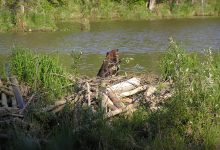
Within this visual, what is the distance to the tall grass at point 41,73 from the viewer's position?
336 inches

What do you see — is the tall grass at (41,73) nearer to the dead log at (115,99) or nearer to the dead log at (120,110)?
the dead log at (115,99)

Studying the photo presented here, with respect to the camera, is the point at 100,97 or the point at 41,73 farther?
the point at 41,73

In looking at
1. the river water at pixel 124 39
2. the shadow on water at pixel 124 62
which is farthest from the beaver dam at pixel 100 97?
the river water at pixel 124 39

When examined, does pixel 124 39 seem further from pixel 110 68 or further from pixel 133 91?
pixel 133 91

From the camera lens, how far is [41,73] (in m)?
9.02

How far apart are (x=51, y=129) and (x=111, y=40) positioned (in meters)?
17.0

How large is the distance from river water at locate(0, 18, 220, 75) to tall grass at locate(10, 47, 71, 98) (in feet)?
18.3

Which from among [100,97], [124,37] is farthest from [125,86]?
[124,37]

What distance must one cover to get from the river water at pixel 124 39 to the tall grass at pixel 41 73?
556 cm

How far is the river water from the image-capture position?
18938 millimetres

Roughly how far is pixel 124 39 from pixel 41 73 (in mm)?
15257

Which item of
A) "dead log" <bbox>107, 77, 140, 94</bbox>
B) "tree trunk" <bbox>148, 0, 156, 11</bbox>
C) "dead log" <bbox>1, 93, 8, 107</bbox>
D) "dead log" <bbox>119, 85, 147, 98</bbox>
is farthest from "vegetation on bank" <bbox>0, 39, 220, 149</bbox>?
"tree trunk" <bbox>148, 0, 156, 11</bbox>

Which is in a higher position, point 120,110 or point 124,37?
point 120,110

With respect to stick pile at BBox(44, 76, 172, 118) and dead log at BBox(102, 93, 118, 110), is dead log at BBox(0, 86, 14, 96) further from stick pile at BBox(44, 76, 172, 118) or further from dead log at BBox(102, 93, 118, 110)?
dead log at BBox(102, 93, 118, 110)
